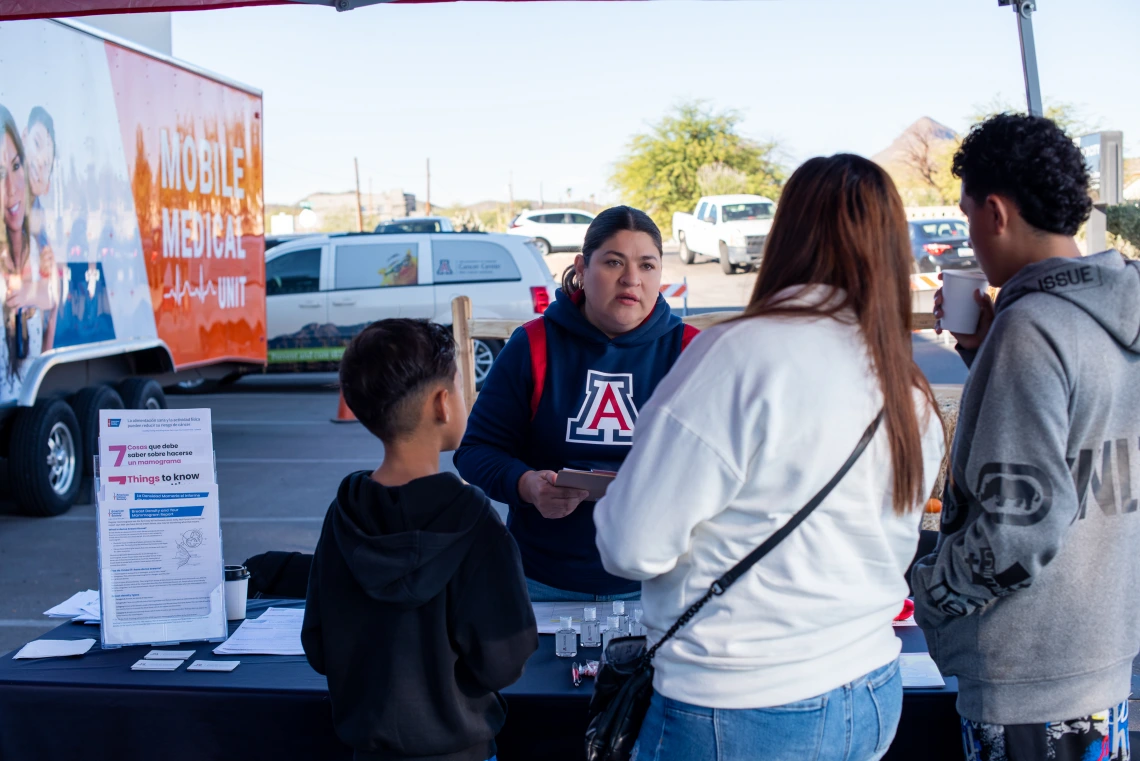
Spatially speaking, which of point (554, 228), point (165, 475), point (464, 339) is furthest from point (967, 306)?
point (554, 228)

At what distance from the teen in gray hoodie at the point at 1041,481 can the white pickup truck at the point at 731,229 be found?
77.4 feet

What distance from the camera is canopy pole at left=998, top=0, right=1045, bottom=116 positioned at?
10.7 ft

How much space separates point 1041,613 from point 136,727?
1864 mm

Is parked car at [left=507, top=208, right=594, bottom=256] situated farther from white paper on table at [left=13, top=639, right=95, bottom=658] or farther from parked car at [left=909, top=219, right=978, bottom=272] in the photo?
white paper on table at [left=13, top=639, right=95, bottom=658]

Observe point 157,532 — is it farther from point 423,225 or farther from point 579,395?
point 423,225

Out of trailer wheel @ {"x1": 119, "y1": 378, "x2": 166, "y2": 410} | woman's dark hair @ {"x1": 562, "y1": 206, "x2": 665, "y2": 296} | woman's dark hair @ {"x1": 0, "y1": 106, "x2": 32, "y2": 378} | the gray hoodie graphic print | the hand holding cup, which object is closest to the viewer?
the gray hoodie graphic print

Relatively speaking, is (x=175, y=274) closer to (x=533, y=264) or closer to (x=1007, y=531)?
(x=533, y=264)

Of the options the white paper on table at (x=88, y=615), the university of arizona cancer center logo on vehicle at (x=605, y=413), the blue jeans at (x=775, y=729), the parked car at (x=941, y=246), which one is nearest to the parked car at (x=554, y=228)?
the parked car at (x=941, y=246)

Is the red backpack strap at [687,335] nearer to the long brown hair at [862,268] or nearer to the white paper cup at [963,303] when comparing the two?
the white paper cup at [963,303]

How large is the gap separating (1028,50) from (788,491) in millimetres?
2480

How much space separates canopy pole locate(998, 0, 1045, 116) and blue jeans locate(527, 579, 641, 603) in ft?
6.64

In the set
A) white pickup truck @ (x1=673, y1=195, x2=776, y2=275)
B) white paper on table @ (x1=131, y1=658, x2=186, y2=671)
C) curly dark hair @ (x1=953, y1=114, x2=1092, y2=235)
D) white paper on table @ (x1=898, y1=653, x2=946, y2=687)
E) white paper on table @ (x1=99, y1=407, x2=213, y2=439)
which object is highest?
white pickup truck @ (x1=673, y1=195, x2=776, y2=275)

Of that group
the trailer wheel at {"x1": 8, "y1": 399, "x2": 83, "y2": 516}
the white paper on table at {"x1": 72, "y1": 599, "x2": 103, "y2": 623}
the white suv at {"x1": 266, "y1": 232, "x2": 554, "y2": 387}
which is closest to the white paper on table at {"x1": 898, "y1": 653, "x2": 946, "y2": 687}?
the white paper on table at {"x1": 72, "y1": 599, "x2": 103, "y2": 623}

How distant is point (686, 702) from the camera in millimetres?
1511
